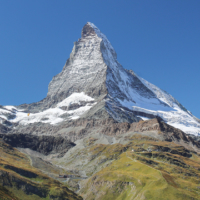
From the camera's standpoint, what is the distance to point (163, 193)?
13138cm

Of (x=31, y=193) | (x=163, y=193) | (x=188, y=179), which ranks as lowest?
(x=31, y=193)

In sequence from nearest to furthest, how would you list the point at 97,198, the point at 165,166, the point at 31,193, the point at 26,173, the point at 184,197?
1. the point at 184,197
2. the point at 31,193
3. the point at 97,198
4. the point at 26,173
5. the point at 165,166

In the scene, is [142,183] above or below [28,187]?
above

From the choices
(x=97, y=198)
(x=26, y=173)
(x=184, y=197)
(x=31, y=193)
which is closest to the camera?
(x=184, y=197)

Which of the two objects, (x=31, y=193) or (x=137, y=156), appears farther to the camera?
(x=137, y=156)

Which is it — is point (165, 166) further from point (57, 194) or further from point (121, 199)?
point (57, 194)

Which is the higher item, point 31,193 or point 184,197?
point 184,197

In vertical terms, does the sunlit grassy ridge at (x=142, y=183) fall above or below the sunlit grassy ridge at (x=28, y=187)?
above

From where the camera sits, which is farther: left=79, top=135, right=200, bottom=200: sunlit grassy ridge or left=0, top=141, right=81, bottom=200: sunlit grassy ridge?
left=0, top=141, right=81, bottom=200: sunlit grassy ridge

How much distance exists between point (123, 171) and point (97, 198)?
1032 inches

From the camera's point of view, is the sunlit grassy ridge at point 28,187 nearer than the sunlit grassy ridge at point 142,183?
No

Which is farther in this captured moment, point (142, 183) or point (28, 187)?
point (28, 187)

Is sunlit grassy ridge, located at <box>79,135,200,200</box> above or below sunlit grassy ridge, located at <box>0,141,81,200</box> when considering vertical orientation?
above

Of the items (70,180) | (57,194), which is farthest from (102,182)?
(70,180)
